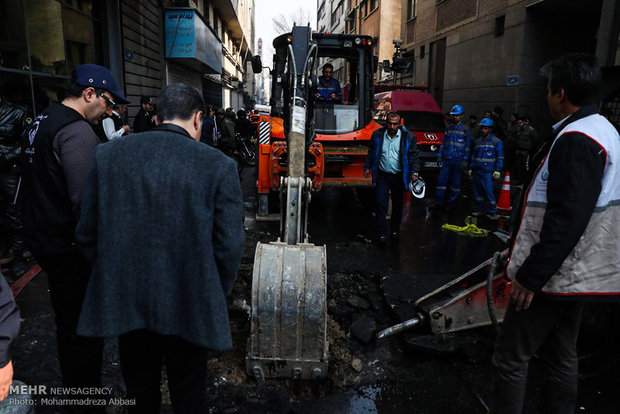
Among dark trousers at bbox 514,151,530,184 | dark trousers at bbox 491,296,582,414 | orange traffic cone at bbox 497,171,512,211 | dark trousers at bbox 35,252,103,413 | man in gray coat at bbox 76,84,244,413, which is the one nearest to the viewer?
man in gray coat at bbox 76,84,244,413

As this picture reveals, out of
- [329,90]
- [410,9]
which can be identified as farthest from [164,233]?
[410,9]

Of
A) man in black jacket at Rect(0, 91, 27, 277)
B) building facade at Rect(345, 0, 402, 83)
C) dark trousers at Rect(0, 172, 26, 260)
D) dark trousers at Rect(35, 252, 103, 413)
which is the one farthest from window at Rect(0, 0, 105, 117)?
building facade at Rect(345, 0, 402, 83)

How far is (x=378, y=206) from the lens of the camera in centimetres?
639

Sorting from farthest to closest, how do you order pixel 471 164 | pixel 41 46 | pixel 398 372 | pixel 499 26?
1. pixel 499 26
2. pixel 471 164
3. pixel 41 46
4. pixel 398 372

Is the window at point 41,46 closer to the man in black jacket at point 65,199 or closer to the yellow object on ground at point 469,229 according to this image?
the man in black jacket at point 65,199

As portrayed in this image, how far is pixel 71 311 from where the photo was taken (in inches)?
96.8

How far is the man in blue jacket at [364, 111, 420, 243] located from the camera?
6285 mm

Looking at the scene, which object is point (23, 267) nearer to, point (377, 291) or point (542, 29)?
point (377, 291)

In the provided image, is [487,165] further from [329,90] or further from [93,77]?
[93,77]

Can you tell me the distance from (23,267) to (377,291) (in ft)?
13.2

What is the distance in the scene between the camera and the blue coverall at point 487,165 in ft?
26.4

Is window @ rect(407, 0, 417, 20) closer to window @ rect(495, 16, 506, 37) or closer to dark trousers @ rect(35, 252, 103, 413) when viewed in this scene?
window @ rect(495, 16, 506, 37)

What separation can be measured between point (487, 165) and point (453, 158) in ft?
2.19

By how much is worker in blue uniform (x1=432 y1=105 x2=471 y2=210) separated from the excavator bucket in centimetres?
606
